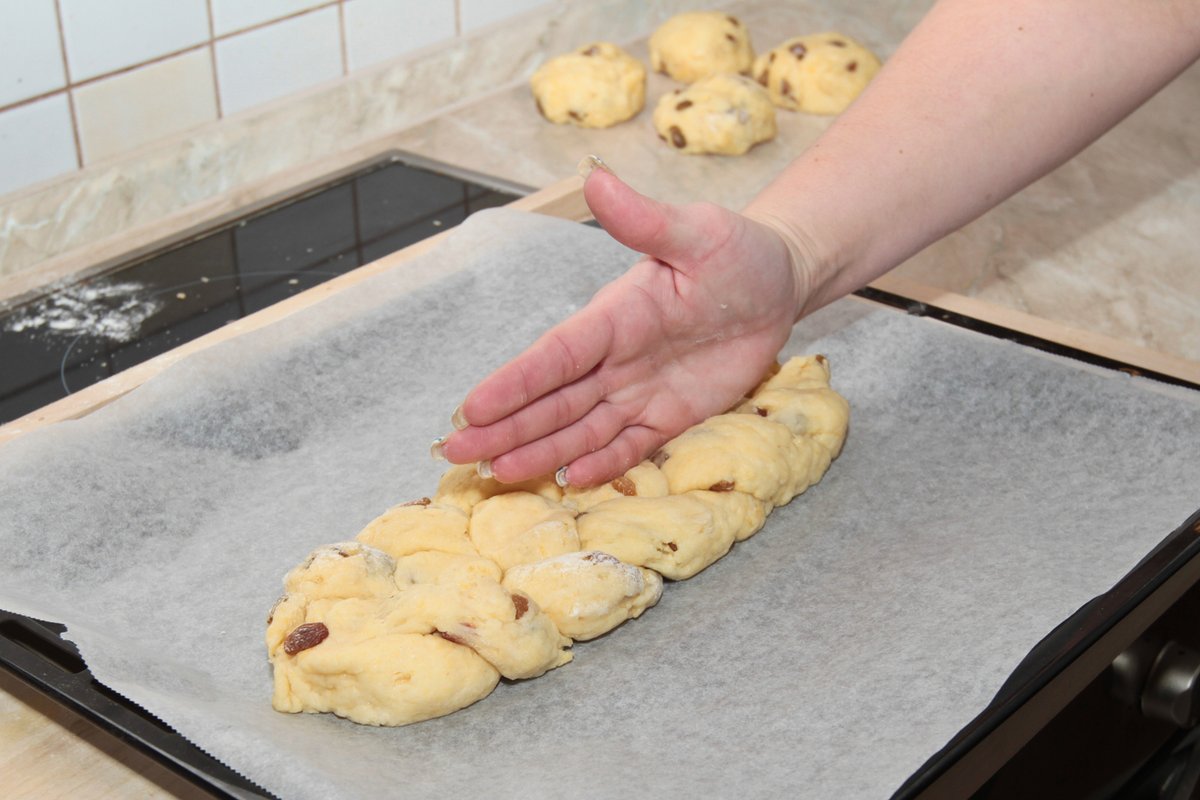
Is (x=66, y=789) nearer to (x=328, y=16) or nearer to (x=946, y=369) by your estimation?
(x=946, y=369)

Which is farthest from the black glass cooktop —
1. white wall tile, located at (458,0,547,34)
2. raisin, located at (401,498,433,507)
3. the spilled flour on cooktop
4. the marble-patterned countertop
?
raisin, located at (401,498,433,507)

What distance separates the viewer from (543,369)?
3.53 ft

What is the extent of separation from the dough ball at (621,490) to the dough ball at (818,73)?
3.61 feet

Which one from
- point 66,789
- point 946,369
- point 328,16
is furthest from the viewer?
point 328,16

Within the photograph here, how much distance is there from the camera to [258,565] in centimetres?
110

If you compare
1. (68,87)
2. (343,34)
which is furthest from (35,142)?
(343,34)

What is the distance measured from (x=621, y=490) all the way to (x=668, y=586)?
3.7 inches

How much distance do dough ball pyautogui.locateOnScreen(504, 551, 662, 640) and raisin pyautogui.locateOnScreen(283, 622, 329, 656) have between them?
151 millimetres

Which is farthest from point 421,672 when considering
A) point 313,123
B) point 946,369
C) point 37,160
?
point 313,123

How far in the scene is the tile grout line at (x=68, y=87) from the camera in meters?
1.57

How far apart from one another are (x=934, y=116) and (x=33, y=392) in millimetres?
937

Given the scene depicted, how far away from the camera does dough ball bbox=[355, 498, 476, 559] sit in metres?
1.05

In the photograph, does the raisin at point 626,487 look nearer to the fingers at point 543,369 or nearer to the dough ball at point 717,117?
the fingers at point 543,369

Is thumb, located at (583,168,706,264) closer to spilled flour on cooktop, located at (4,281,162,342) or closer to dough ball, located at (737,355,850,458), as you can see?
dough ball, located at (737,355,850,458)
